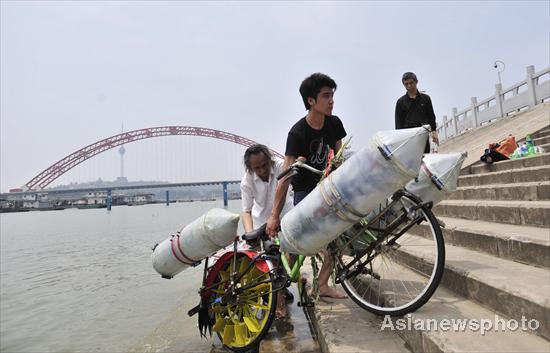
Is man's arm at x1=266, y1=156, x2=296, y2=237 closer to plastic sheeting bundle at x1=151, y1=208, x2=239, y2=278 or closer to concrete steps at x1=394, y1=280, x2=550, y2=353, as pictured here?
plastic sheeting bundle at x1=151, y1=208, x2=239, y2=278

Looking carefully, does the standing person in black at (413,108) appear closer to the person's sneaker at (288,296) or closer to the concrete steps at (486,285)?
the concrete steps at (486,285)

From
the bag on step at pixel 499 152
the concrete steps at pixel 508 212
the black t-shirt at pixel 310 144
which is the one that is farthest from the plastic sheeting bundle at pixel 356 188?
the bag on step at pixel 499 152

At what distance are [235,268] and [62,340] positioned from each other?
2881mm

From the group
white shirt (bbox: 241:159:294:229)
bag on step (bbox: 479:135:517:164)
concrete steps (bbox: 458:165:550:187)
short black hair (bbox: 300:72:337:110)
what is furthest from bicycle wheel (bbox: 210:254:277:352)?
bag on step (bbox: 479:135:517:164)

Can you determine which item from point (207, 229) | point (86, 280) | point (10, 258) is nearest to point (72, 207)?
point (10, 258)

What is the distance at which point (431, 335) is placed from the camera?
1.61 m

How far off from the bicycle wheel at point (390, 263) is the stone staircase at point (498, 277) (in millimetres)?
111

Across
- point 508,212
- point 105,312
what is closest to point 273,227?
point 508,212

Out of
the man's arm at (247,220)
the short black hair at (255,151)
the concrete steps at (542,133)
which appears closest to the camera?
the short black hair at (255,151)

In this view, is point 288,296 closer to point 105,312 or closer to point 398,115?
point 398,115

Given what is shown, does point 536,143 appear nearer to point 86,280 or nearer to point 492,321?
point 492,321

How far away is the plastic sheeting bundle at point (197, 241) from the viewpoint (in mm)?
2615

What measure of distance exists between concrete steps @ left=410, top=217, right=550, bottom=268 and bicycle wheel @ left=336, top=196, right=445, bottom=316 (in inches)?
15.2

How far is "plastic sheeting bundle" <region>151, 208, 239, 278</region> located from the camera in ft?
8.58
